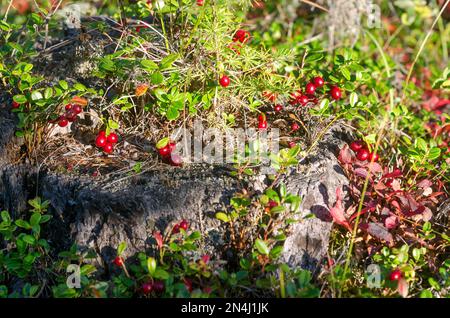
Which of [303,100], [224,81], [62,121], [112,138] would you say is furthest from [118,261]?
[303,100]

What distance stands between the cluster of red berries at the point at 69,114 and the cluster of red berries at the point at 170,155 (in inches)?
20.0

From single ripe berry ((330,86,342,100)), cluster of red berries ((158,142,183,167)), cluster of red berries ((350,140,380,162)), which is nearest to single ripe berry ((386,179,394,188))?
cluster of red berries ((350,140,380,162))

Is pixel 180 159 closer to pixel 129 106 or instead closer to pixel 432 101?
pixel 129 106

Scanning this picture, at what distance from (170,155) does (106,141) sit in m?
0.39

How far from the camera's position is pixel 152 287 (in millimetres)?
2322

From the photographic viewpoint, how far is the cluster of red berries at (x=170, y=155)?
2645 mm

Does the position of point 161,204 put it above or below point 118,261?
above

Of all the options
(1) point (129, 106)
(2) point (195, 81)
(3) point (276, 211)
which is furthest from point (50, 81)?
(3) point (276, 211)

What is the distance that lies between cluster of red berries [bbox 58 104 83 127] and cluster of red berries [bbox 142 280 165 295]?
103cm

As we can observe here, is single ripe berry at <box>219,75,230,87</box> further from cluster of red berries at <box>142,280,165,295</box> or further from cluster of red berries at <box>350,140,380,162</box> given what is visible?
cluster of red berries at <box>142,280,165,295</box>

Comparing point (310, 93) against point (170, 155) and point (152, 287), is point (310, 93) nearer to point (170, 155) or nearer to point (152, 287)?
point (170, 155)

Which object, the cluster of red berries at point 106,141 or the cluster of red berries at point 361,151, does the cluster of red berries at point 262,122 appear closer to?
the cluster of red berries at point 361,151

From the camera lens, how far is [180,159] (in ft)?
8.73
